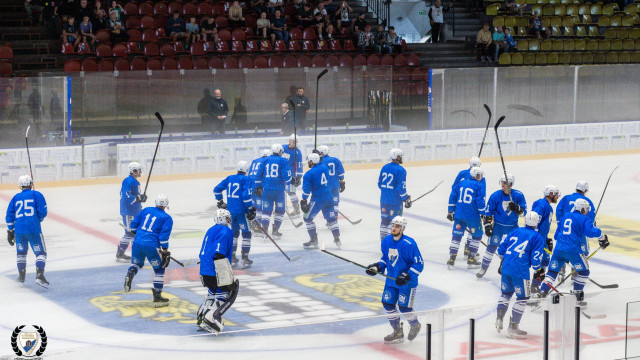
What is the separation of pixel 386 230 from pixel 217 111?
31.4ft

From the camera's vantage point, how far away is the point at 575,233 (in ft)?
38.3

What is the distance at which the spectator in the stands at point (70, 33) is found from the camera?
24.8m

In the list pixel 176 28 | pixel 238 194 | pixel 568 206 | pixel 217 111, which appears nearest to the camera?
pixel 568 206

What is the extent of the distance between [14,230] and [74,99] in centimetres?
1044

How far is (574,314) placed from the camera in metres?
8.20

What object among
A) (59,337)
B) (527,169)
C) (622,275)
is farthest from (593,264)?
(527,169)

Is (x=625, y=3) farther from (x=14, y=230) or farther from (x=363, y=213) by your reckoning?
(x=14, y=230)

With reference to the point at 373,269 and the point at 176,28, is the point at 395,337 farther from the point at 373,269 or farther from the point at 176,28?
the point at 176,28

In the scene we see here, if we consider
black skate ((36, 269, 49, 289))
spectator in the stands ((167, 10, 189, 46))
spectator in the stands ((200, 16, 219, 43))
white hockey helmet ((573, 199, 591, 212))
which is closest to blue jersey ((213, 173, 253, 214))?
black skate ((36, 269, 49, 289))

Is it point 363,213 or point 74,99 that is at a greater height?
point 74,99

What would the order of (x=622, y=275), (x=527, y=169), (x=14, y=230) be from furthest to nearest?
(x=527, y=169)
(x=622, y=275)
(x=14, y=230)

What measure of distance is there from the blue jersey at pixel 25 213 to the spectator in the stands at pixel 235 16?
1542cm

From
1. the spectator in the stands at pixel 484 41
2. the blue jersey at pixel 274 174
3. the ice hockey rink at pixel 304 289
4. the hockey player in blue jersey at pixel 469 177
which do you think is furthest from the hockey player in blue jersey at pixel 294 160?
the spectator in the stands at pixel 484 41

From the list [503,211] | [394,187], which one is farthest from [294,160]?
[503,211]
